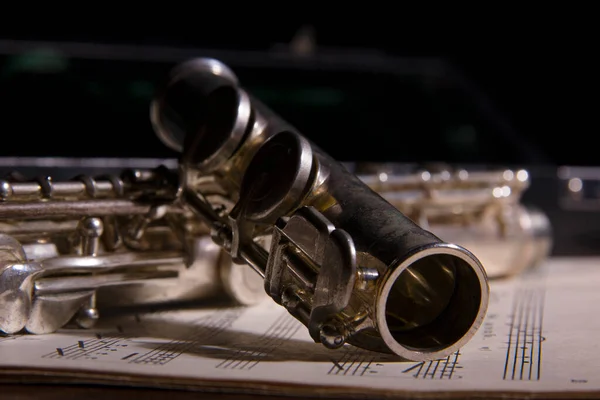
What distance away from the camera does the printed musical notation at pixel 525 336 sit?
71 cm

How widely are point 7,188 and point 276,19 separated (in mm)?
1556

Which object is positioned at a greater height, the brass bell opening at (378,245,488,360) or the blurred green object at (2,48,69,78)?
the blurred green object at (2,48,69,78)

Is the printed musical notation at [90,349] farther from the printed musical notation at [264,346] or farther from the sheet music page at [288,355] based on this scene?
the printed musical notation at [264,346]

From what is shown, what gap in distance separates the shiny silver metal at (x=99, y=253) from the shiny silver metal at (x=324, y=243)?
0.07 metres

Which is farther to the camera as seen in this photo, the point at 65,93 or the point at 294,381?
the point at 65,93

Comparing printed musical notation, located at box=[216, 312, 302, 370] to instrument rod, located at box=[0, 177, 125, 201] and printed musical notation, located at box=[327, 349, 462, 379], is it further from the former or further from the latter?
instrument rod, located at box=[0, 177, 125, 201]

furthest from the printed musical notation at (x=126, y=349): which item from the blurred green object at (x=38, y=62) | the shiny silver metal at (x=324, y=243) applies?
the blurred green object at (x=38, y=62)

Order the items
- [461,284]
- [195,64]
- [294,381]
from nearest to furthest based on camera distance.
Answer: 1. [294,381]
2. [461,284]
3. [195,64]

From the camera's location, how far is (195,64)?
1021 millimetres

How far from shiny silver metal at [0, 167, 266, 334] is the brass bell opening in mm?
287

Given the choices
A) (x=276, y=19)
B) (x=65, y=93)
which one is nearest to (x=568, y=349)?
(x=65, y=93)

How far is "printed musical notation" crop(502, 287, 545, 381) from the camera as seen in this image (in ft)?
2.32

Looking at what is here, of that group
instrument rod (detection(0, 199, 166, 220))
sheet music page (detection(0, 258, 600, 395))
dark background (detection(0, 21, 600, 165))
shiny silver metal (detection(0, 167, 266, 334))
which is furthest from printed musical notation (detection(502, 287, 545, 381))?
dark background (detection(0, 21, 600, 165))

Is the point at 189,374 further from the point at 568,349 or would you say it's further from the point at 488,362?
the point at 568,349
